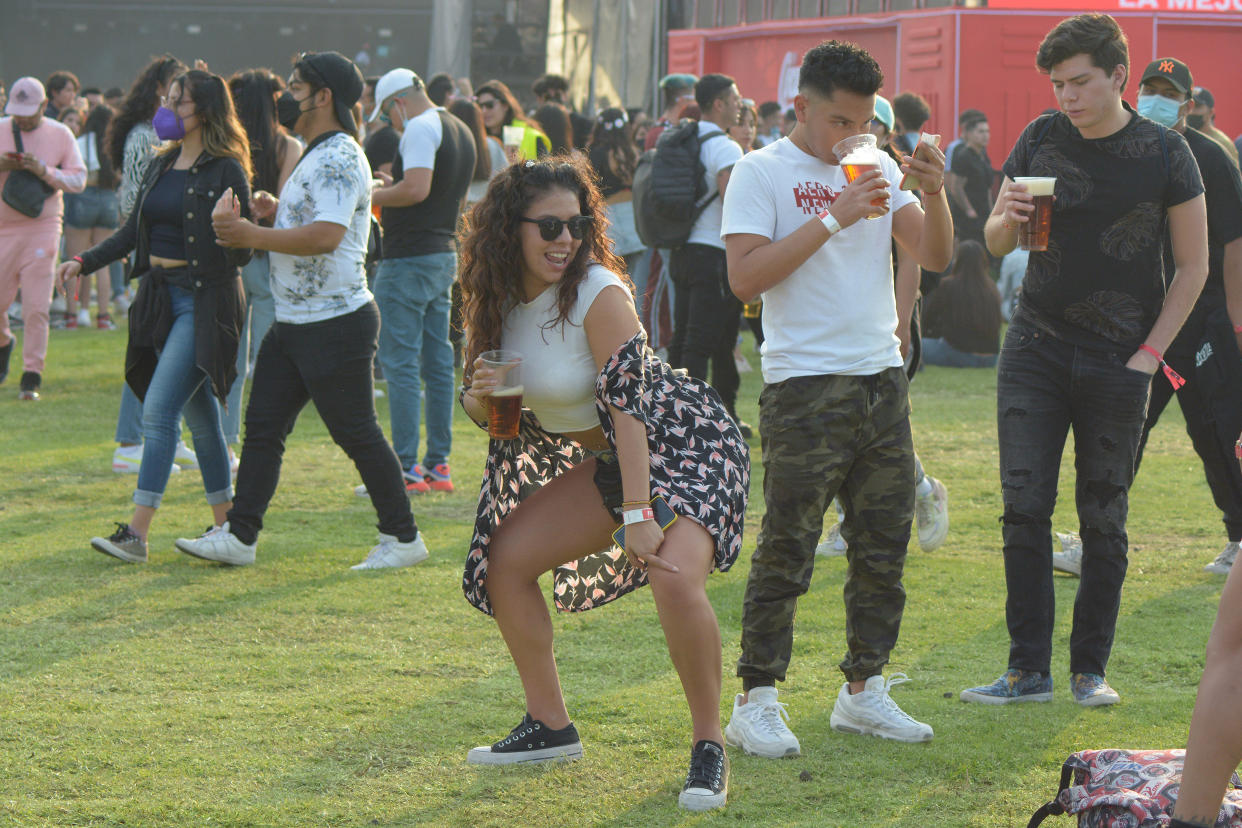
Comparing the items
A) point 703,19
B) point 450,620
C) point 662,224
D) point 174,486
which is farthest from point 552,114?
point 703,19

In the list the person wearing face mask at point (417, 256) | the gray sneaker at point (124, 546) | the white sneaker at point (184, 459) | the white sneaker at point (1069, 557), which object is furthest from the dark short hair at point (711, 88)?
the gray sneaker at point (124, 546)

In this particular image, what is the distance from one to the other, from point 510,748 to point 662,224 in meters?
5.08

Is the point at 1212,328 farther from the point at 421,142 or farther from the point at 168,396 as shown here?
the point at 168,396

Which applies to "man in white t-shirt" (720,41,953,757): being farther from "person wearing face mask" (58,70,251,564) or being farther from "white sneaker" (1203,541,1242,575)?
"person wearing face mask" (58,70,251,564)

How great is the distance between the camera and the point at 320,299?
6.01m

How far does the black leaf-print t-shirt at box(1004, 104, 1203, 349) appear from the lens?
4.42 meters

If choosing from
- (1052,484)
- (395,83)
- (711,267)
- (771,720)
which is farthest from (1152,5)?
(771,720)

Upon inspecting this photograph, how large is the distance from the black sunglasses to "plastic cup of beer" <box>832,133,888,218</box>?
0.70 meters

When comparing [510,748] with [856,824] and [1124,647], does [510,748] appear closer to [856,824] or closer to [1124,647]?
[856,824]

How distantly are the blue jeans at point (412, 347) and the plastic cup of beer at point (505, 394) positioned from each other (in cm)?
368

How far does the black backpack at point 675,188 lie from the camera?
8.55 metres

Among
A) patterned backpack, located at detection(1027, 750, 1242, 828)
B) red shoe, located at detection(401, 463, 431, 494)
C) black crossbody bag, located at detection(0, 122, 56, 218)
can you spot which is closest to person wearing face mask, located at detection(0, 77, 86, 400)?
black crossbody bag, located at detection(0, 122, 56, 218)

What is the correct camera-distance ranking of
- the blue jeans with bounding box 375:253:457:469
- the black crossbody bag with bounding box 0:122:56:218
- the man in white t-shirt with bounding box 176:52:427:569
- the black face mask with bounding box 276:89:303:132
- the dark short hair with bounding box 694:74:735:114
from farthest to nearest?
the black crossbody bag with bounding box 0:122:56:218
the dark short hair with bounding box 694:74:735:114
the blue jeans with bounding box 375:253:457:469
the black face mask with bounding box 276:89:303:132
the man in white t-shirt with bounding box 176:52:427:569

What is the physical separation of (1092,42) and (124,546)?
4.37 meters
